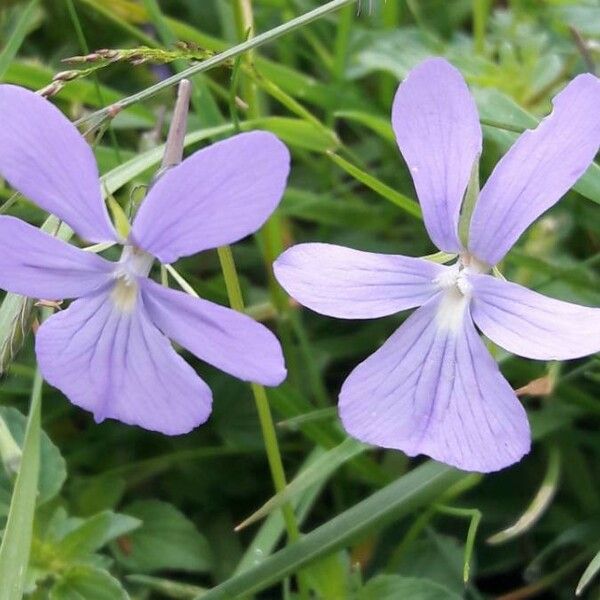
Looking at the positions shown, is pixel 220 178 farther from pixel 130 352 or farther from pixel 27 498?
pixel 27 498

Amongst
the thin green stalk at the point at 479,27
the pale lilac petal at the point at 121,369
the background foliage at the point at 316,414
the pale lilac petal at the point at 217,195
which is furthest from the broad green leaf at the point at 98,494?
the thin green stalk at the point at 479,27

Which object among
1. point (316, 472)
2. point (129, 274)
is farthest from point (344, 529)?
point (129, 274)

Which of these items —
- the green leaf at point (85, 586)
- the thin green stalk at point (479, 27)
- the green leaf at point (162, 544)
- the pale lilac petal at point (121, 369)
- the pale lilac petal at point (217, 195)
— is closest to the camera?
the pale lilac petal at point (217, 195)

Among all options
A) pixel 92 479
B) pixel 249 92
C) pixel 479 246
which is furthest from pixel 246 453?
pixel 479 246

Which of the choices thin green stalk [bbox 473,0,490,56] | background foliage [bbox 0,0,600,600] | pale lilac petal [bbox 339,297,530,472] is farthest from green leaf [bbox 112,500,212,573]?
thin green stalk [bbox 473,0,490,56]

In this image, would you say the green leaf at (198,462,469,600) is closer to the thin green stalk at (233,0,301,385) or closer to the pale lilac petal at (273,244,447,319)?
the pale lilac petal at (273,244,447,319)

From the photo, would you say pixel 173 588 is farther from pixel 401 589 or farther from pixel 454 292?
pixel 454 292

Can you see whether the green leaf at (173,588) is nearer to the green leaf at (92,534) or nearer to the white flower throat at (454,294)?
the green leaf at (92,534)
